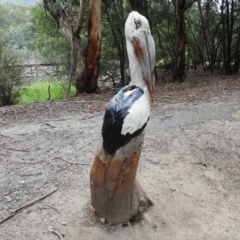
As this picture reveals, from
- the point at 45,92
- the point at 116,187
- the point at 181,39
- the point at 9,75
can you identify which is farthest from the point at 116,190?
the point at 45,92

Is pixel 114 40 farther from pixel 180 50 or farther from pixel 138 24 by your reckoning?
pixel 138 24

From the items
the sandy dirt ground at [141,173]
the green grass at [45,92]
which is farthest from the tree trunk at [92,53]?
the green grass at [45,92]

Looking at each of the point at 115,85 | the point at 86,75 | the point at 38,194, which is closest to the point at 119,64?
the point at 115,85

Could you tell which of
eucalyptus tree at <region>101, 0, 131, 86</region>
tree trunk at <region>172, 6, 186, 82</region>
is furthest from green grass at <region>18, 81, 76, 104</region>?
tree trunk at <region>172, 6, 186, 82</region>

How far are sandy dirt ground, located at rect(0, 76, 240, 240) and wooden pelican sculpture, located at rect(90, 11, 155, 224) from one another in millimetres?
428

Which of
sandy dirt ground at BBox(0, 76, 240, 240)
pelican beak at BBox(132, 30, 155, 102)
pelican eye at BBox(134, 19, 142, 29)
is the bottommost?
sandy dirt ground at BBox(0, 76, 240, 240)

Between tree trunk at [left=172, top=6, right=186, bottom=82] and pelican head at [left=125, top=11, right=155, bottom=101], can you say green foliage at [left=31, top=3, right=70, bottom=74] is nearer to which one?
tree trunk at [left=172, top=6, right=186, bottom=82]

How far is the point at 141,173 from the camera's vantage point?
138 inches

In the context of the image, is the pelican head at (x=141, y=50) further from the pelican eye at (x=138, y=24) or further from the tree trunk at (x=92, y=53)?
the tree trunk at (x=92, y=53)

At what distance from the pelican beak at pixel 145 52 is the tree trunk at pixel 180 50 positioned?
23.7 ft

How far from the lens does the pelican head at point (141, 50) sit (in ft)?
7.47

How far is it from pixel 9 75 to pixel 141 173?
5713 mm

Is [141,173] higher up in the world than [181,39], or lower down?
lower down

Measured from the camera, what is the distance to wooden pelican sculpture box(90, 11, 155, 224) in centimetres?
224
